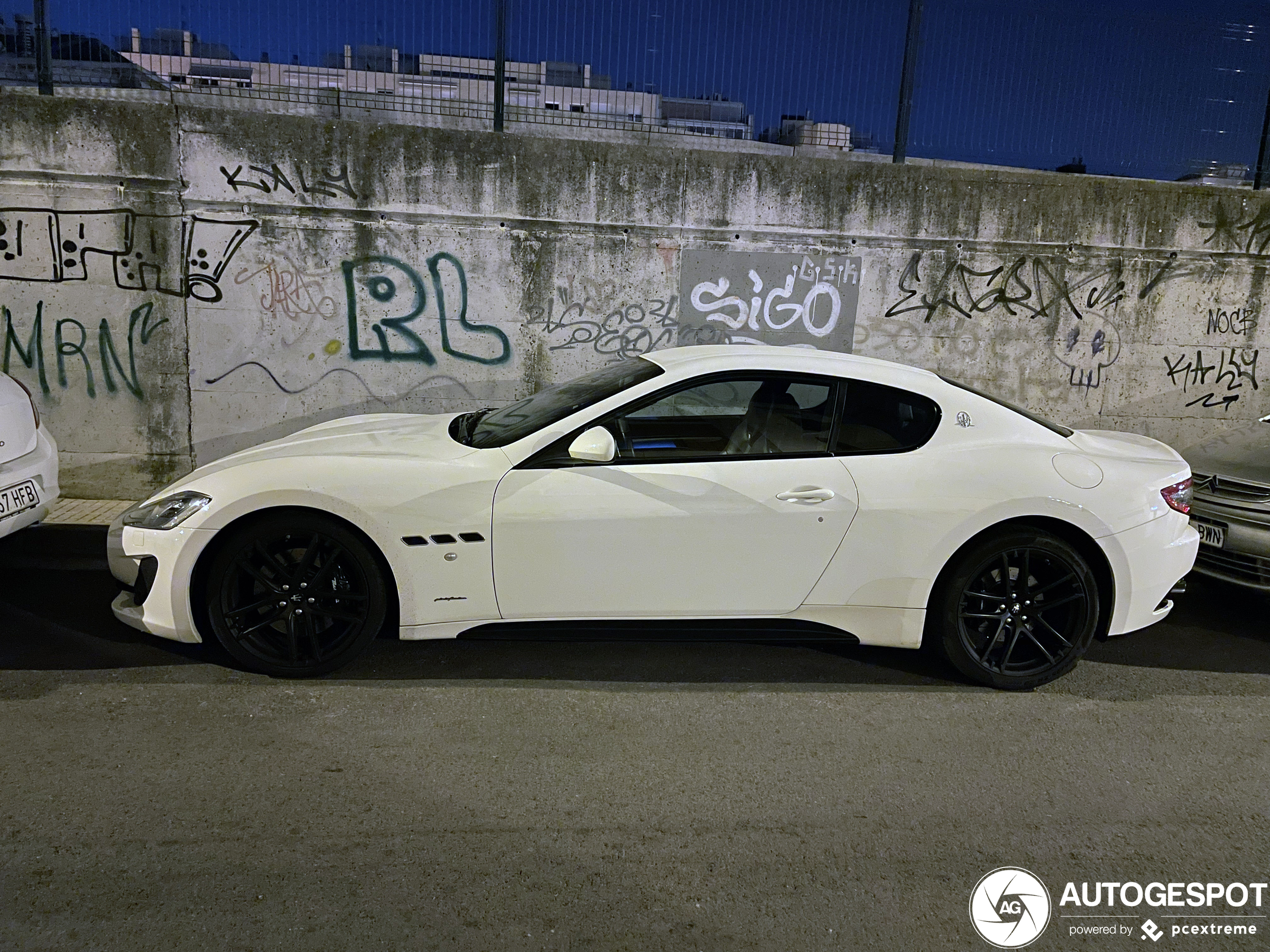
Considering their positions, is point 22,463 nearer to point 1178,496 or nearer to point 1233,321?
point 1178,496

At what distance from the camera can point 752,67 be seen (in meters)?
8.06

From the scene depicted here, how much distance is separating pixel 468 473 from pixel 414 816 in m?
1.47

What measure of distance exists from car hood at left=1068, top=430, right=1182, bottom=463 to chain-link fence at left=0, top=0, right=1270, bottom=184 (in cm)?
408

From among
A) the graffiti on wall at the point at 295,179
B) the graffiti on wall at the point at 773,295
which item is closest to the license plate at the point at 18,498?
the graffiti on wall at the point at 295,179

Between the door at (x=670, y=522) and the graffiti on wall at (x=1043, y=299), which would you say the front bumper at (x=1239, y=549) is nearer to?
the door at (x=670, y=522)

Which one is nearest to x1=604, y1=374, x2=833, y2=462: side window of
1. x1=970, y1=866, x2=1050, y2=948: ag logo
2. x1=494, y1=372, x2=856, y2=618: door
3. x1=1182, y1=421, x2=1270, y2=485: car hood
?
x1=494, y1=372, x2=856, y2=618: door

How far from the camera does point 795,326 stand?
25.8 feet

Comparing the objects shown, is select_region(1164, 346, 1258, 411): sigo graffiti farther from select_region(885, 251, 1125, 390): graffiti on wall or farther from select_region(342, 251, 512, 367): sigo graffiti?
select_region(342, 251, 512, 367): sigo graffiti

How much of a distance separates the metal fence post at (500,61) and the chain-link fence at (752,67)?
0.05ft

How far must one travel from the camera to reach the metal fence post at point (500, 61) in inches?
301

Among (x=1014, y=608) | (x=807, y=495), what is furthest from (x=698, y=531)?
(x=1014, y=608)

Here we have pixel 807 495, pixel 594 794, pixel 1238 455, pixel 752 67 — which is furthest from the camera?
pixel 752 67

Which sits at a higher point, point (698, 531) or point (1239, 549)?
point (698, 531)

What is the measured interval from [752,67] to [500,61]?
2.16 meters
